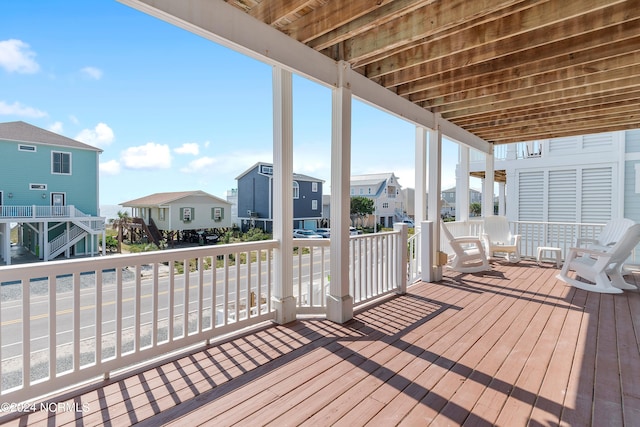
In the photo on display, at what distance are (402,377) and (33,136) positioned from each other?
105 inches

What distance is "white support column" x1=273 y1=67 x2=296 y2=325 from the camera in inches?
120

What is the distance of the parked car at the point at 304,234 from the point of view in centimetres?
333

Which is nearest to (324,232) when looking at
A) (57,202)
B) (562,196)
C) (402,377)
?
(402,377)

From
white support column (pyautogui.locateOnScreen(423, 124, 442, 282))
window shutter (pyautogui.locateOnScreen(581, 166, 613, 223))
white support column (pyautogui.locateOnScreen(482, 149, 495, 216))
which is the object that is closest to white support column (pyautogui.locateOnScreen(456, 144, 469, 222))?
white support column (pyautogui.locateOnScreen(482, 149, 495, 216))

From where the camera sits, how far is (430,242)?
4750 mm

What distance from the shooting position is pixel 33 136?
5.98 ft

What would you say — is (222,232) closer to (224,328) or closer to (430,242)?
(224,328)

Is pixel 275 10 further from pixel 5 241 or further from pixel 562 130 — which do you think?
pixel 562 130

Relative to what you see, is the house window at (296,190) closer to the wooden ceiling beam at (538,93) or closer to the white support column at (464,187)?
the wooden ceiling beam at (538,93)

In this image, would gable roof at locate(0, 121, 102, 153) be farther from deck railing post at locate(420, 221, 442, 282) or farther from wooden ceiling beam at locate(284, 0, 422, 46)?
deck railing post at locate(420, 221, 442, 282)

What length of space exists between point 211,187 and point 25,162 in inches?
47.3

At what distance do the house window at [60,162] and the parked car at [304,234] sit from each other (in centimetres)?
188

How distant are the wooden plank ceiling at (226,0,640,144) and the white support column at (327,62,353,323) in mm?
400

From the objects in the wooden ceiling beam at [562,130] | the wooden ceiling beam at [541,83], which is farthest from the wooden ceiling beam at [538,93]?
the wooden ceiling beam at [562,130]
